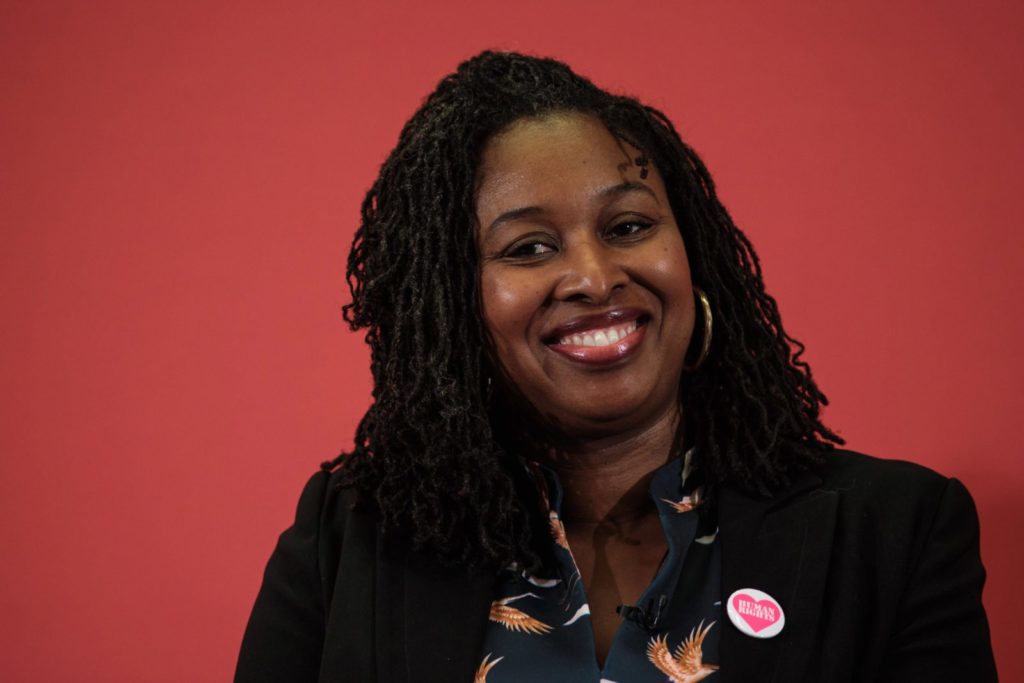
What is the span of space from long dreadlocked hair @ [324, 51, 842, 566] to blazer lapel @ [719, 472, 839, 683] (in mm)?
39

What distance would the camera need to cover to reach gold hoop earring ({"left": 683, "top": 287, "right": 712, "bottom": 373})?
1482 millimetres

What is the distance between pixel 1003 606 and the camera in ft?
5.99

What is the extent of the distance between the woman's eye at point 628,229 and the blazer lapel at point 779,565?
0.36 meters

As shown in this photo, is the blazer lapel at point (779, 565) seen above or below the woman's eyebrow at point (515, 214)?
below

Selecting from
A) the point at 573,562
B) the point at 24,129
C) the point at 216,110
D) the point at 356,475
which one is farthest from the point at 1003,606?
the point at 24,129

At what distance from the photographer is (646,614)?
1.32 m

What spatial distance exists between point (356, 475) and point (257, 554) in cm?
78

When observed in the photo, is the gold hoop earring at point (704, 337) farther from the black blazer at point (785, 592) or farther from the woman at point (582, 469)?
the black blazer at point (785, 592)

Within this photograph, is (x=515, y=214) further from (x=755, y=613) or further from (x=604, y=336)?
(x=755, y=613)

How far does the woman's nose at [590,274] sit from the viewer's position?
1327mm

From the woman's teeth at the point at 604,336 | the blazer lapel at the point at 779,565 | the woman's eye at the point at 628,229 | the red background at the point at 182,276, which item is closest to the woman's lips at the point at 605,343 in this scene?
the woman's teeth at the point at 604,336

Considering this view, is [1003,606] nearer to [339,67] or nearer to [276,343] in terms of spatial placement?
[276,343]

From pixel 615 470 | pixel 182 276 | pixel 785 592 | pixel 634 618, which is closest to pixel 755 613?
pixel 785 592

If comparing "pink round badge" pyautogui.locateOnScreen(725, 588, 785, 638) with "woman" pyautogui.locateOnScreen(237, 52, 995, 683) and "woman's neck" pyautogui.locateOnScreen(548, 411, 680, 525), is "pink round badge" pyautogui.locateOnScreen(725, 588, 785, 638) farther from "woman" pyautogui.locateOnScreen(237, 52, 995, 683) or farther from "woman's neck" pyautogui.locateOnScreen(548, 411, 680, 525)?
"woman's neck" pyautogui.locateOnScreen(548, 411, 680, 525)
